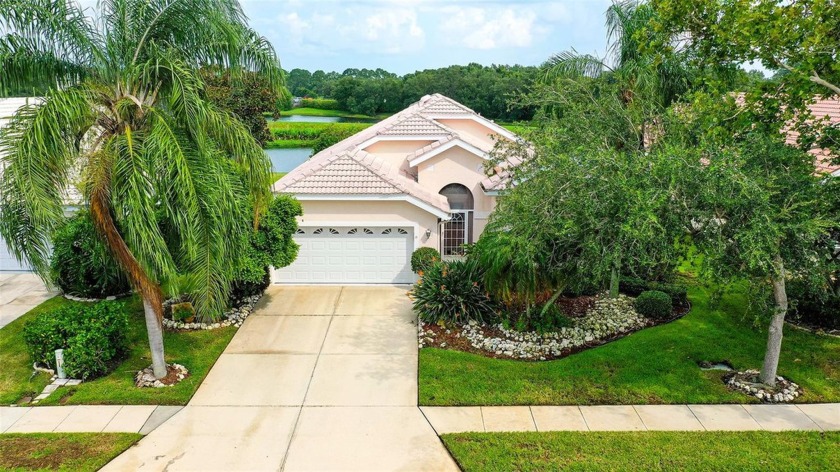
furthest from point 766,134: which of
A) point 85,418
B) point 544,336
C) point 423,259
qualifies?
point 85,418

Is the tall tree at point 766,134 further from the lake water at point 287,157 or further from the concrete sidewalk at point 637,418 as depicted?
the lake water at point 287,157

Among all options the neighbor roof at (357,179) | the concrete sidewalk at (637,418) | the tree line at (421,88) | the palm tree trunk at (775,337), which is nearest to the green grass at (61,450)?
the concrete sidewalk at (637,418)

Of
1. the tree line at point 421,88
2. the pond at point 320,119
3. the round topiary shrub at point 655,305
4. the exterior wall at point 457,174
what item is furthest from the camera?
the pond at point 320,119

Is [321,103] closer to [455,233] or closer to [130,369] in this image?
[455,233]

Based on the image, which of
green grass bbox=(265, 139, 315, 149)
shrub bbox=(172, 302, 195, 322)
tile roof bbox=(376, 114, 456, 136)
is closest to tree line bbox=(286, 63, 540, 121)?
green grass bbox=(265, 139, 315, 149)

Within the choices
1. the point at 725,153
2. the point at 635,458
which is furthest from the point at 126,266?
the point at 725,153
